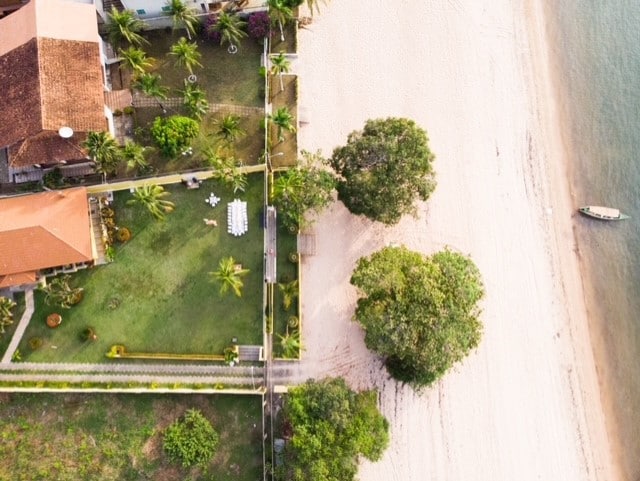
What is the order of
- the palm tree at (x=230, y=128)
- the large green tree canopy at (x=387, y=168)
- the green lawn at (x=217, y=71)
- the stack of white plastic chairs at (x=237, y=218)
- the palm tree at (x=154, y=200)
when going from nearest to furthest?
the large green tree canopy at (x=387, y=168) < the palm tree at (x=154, y=200) < the palm tree at (x=230, y=128) < the stack of white plastic chairs at (x=237, y=218) < the green lawn at (x=217, y=71)

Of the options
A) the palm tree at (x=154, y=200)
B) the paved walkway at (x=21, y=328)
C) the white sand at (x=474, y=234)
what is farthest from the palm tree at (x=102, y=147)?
the white sand at (x=474, y=234)

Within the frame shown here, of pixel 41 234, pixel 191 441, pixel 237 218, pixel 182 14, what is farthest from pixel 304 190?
pixel 191 441

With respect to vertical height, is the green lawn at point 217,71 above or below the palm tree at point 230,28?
below

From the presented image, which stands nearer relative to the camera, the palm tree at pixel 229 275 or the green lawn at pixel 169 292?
the palm tree at pixel 229 275

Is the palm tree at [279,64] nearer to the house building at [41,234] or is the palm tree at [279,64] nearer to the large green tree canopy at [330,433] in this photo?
the house building at [41,234]

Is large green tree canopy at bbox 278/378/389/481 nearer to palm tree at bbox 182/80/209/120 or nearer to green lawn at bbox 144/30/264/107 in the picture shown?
palm tree at bbox 182/80/209/120

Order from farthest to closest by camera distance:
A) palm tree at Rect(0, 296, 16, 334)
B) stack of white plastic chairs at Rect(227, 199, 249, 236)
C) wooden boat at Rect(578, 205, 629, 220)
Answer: wooden boat at Rect(578, 205, 629, 220)
stack of white plastic chairs at Rect(227, 199, 249, 236)
palm tree at Rect(0, 296, 16, 334)

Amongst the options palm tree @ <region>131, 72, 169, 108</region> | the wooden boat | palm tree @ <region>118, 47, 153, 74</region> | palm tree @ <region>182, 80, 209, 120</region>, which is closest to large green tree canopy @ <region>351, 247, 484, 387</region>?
the wooden boat
